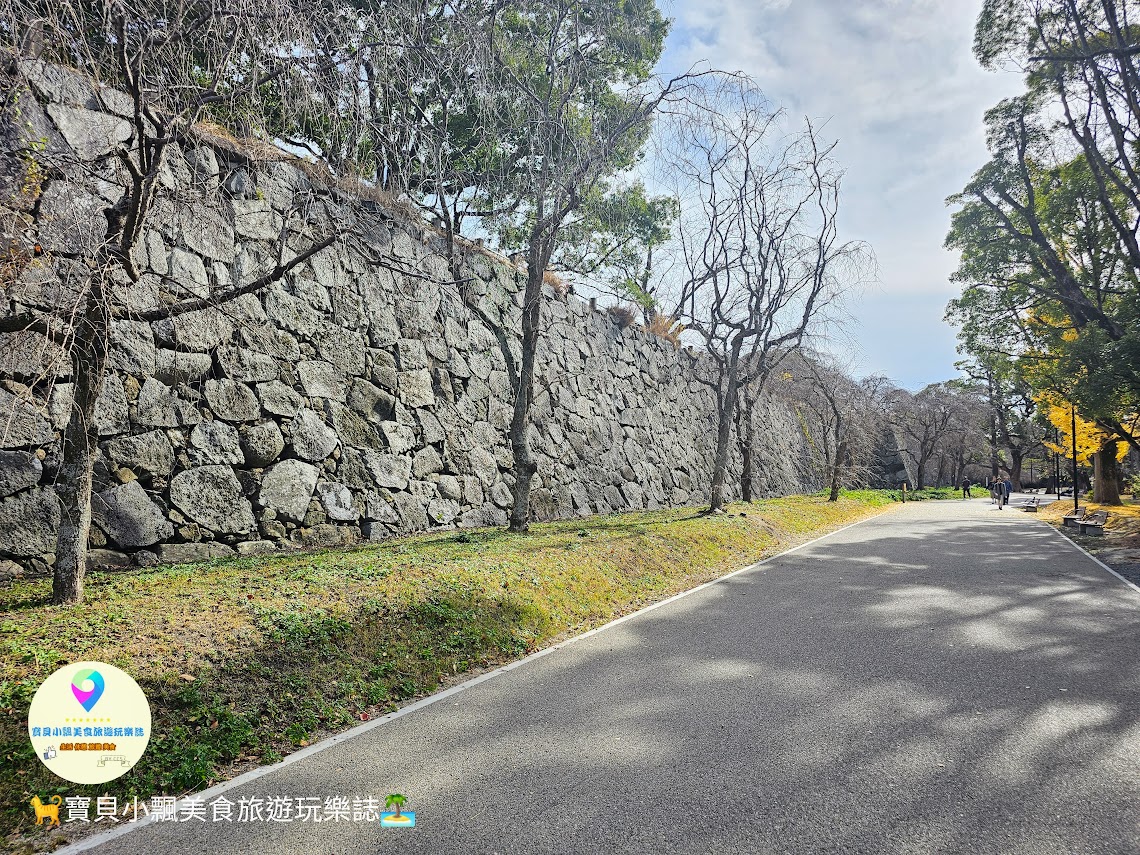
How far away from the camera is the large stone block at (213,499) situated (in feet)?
23.6

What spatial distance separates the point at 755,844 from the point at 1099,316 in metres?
16.6

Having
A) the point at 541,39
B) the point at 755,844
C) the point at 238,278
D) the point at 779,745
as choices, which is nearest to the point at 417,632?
the point at 779,745

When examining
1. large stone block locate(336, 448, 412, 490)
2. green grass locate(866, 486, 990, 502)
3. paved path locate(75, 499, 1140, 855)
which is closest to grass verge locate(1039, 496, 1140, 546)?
paved path locate(75, 499, 1140, 855)

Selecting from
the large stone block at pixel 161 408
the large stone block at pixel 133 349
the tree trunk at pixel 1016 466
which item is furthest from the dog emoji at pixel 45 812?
the tree trunk at pixel 1016 466

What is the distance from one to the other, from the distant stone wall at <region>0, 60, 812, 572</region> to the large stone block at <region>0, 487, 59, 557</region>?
12 millimetres

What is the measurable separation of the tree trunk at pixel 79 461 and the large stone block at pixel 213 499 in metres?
2.25

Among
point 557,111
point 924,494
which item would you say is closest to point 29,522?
point 557,111

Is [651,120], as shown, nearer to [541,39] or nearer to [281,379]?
[541,39]

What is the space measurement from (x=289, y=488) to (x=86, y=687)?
199 inches

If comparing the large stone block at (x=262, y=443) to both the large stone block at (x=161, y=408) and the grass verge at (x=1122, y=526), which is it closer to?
the large stone block at (x=161, y=408)

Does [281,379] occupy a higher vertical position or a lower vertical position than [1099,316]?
lower

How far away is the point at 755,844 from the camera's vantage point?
102 inches

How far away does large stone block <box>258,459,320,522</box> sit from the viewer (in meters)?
8.11

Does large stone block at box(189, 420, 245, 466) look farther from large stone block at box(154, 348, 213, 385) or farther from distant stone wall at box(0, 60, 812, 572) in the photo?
large stone block at box(154, 348, 213, 385)
